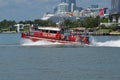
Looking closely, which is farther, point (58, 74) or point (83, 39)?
point (83, 39)

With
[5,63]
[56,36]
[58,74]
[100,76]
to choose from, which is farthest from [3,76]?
[56,36]

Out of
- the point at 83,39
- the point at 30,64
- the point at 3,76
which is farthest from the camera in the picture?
the point at 83,39

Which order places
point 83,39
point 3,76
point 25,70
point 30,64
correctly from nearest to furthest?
1. point 3,76
2. point 25,70
3. point 30,64
4. point 83,39

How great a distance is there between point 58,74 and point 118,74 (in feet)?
14.8

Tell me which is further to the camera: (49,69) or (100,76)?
(49,69)

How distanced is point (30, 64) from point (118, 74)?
1134cm

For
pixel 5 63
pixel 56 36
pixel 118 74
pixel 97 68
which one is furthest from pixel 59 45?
pixel 118 74

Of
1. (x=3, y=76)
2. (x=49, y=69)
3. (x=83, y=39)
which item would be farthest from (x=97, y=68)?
(x=83, y=39)

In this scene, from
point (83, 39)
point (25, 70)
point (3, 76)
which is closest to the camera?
point (3, 76)

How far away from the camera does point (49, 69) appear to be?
45.5 metres

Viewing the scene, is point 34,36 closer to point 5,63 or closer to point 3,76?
point 5,63

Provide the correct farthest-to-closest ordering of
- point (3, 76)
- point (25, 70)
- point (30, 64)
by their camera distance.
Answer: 1. point (30, 64)
2. point (25, 70)
3. point (3, 76)

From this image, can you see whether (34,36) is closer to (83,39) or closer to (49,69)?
(83,39)

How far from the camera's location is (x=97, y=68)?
153ft
